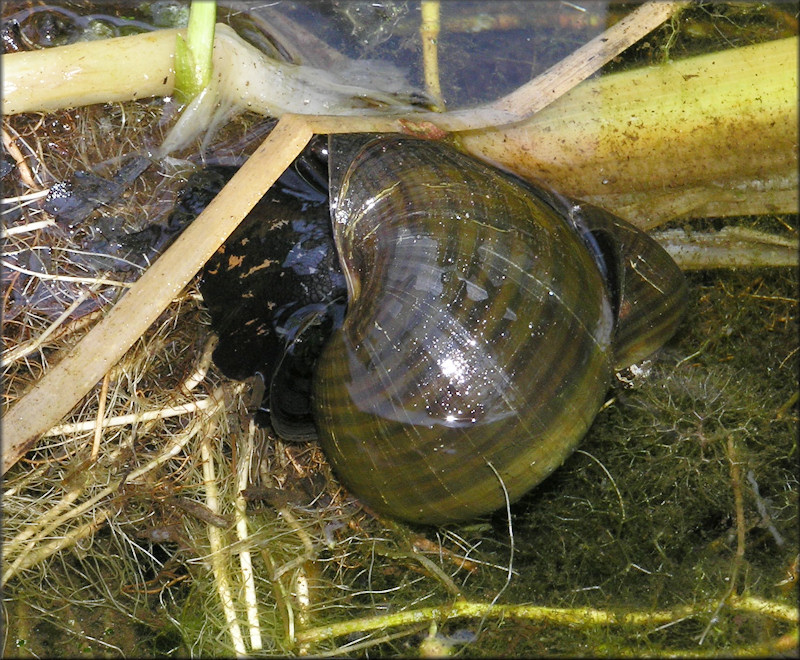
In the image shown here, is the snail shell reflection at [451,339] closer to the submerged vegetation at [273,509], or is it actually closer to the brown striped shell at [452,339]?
the brown striped shell at [452,339]

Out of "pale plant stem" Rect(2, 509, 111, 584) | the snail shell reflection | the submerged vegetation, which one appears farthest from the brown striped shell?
"pale plant stem" Rect(2, 509, 111, 584)

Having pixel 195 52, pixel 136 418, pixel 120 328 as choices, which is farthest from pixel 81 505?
pixel 195 52

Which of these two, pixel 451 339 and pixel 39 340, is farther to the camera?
pixel 39 340

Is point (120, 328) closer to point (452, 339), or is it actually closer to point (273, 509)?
point (273, 509)

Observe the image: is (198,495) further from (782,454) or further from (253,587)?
(782,454)

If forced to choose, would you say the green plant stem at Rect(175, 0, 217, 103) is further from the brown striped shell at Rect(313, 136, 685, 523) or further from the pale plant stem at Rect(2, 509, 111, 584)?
the pale plant stem at Rect(2, 509, 111, 584)

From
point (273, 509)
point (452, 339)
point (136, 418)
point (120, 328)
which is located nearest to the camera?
point (452, 339)

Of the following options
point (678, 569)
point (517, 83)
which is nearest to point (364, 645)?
point (678, 569)
